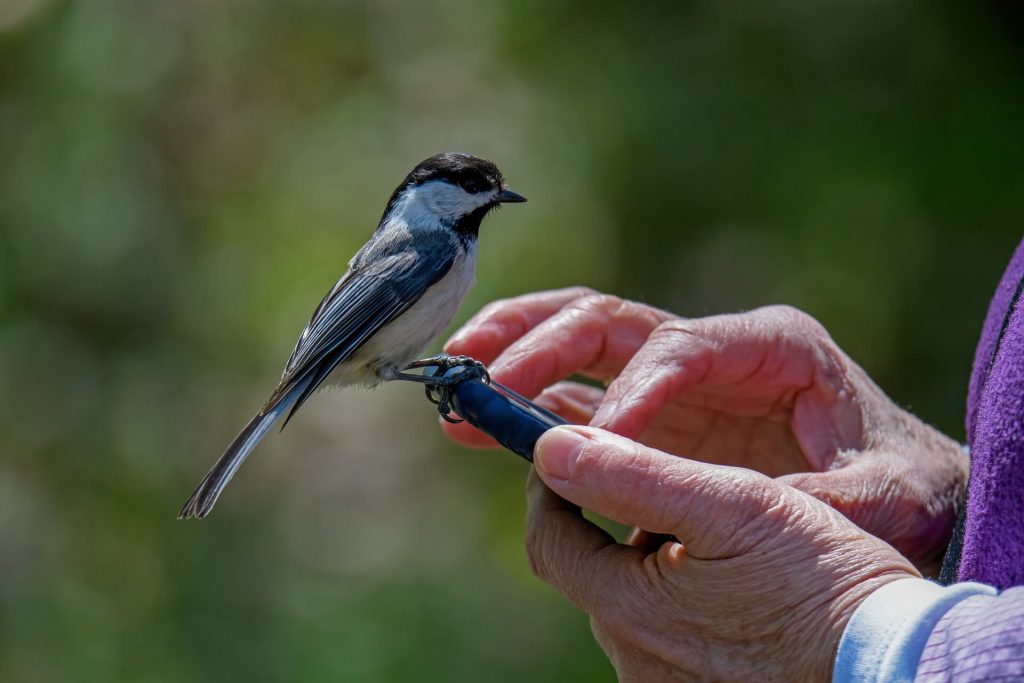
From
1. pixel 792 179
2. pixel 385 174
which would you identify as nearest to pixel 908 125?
pixel 792 179

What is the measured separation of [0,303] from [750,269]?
2285mm

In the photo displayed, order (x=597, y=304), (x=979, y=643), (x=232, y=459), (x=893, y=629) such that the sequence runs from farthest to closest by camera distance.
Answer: (x=597, y=304)
(x=232, y=459)
(x=893, y=629)
(x=979, y=643)

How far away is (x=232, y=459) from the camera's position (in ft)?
5.27

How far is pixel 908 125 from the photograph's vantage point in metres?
2.87

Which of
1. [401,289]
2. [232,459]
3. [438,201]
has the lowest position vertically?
[232,459]

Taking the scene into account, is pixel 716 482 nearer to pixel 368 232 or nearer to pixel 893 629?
pixel 893 629

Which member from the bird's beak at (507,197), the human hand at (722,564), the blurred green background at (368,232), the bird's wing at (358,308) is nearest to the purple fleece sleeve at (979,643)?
the human hand at (722,564)

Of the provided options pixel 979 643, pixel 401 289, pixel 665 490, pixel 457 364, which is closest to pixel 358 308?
pixel 401 289

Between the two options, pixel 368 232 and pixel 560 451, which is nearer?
pixel 560 451

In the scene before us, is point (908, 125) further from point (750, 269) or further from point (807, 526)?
point (807, 526)

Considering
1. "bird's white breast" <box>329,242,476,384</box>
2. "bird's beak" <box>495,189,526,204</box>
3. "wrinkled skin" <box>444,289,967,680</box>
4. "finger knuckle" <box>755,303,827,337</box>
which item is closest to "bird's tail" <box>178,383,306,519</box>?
"bird's white breast" <box>329,242,476,384</box>

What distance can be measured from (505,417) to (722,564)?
37 cm

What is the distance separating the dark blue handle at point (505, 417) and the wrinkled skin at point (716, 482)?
0.09 m

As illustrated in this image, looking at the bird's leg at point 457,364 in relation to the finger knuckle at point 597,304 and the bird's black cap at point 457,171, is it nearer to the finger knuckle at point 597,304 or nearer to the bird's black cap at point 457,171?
the finger knuckle at point 597,304
